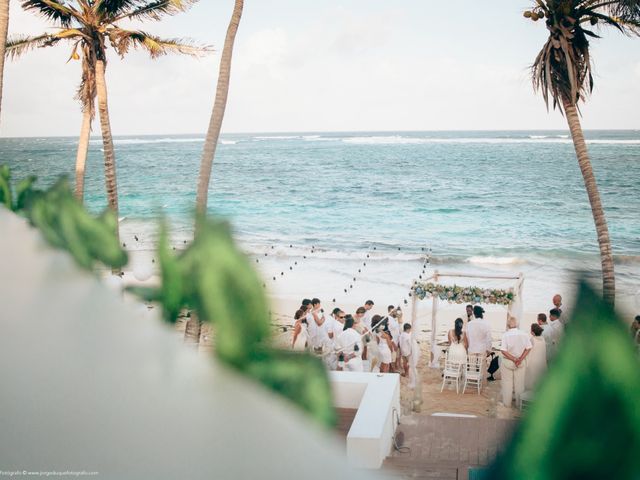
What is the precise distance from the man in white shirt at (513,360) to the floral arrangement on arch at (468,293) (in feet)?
3.45

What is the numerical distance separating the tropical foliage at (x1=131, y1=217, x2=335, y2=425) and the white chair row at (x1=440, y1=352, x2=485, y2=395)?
347 inches

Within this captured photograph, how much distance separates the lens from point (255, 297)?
123 inches

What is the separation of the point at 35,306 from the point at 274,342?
1.74 meters

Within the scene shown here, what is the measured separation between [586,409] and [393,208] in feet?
190

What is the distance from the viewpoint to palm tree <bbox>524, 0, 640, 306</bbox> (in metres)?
11.4

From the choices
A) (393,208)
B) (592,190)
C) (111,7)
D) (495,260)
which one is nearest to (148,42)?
(111,7)

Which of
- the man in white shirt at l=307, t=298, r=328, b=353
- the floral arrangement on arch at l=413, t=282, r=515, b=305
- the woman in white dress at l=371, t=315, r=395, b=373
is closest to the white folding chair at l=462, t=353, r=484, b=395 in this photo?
the floral arrangement on arch at l=413, t=282, r=515, b=305

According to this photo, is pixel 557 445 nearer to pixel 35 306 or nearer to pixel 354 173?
pixel 35 306

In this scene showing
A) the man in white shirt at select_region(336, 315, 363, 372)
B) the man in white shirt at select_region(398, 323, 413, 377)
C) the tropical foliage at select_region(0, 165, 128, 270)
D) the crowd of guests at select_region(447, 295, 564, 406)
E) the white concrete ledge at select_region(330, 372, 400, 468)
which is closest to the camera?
the tropical foliage at select_region(0, 165, 128, 270)

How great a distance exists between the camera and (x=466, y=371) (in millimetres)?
11734

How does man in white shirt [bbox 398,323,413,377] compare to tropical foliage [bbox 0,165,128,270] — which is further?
man in white shirt [bbox 398,323,413,377]

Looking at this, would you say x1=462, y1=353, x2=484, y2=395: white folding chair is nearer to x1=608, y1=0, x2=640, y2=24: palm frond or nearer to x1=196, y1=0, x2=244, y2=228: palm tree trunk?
x1=196, y1=0, x2=244, y2=228: palm tree trunk

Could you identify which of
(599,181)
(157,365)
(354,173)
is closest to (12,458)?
(157,365)

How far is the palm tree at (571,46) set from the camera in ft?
37.2
